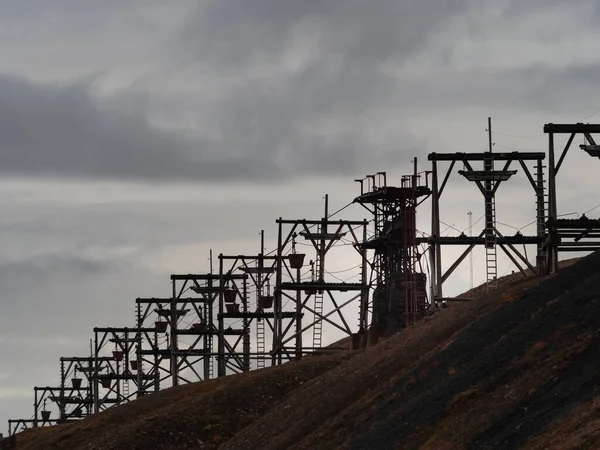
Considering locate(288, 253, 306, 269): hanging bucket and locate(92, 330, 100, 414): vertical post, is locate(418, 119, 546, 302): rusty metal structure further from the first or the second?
locate(92, 330, 100, 414): vertical post

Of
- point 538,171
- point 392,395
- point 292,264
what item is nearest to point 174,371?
point 292,264

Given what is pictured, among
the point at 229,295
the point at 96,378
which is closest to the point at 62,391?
the point at 96,378

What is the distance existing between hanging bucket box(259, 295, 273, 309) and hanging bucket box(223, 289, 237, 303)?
4.29m

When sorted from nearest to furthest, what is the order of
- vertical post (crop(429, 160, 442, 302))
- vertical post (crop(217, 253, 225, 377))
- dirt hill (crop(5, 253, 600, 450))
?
dirt hill (crop(5, 253, 600, 450)) → vertical post (crop(429, 160, 442, 302)) → vertical post (crop(217, 253, 225, 377))

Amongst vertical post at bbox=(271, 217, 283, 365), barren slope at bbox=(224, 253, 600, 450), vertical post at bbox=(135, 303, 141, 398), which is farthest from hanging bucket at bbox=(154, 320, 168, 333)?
barren slope at bbox=(224, 253, 600, 450)

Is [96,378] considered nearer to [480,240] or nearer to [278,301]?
[278,301]

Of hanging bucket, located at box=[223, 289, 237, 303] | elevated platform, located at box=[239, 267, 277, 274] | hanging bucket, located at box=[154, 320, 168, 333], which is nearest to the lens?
elevated platform, located at box=[239, 267, 277, 274]

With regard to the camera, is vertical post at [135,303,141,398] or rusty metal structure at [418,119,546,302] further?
vertical post at [135,303,141,398]

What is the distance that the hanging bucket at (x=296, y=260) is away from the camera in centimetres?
8956

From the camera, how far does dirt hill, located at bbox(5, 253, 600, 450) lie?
45688 mm

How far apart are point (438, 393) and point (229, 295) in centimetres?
5242

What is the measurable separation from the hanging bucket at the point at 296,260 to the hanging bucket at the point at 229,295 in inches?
580

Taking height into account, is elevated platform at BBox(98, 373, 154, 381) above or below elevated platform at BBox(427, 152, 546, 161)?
below

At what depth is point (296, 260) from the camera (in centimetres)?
8975
